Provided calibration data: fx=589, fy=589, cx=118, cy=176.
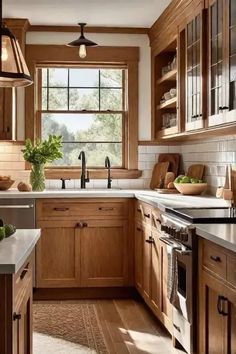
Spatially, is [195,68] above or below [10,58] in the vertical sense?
above

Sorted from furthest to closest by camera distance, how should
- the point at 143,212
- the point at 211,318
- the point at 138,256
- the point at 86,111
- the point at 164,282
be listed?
the point at 86,111
the point at 138,256
the point at 143,212
the point at 164,282
the point at 211,318

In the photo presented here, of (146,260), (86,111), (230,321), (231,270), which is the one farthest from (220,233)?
(86,111)

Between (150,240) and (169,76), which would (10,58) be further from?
(169,76)

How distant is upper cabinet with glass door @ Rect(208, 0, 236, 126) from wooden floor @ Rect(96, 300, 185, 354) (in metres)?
1.56

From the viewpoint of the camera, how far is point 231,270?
8.48 ft

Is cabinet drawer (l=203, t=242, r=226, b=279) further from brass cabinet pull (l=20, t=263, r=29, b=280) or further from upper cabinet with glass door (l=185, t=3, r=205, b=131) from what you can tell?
upper cabinet with glass door (l=185, t=3, r=205, b=131)

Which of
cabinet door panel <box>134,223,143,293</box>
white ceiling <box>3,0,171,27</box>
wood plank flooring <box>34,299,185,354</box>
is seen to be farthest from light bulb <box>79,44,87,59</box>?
wood plank flooring <box>34,299,185,354</box>

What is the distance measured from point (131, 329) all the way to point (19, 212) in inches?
60.1

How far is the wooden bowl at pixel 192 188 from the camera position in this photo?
5.05 metres

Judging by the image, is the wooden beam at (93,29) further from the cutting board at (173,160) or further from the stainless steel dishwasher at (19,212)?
the stainless steel dishwasher at (19,212)

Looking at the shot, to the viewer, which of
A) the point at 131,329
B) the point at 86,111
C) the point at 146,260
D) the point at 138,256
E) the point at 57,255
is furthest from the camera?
the point at 86,111

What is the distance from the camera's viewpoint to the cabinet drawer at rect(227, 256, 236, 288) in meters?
2.54

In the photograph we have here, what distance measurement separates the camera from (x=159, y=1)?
16.5ft

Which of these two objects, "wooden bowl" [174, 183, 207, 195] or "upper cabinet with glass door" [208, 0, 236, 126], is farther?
"wooden bowl" [174, 183, 207, 195]
